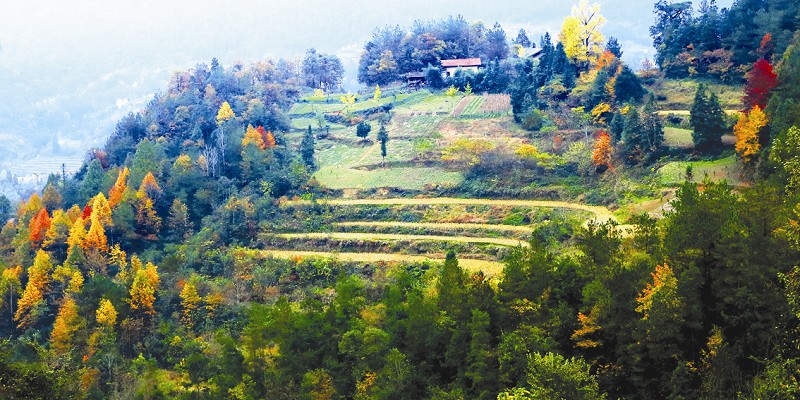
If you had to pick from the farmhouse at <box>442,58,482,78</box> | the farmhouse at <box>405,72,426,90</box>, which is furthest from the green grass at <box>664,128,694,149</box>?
the farmhouse at <box>405,72,426,90</box>

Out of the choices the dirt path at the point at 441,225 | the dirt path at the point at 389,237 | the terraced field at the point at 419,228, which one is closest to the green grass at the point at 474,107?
the terraced field at the point at 419,228

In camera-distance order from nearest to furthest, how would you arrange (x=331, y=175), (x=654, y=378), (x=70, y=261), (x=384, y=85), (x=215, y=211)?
(x=654, y=378) → (x=70, y=261) → (x=215, y=211) → (x=331, y=175) → (x=384, y=85)

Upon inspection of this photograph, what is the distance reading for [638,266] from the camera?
69.3ft

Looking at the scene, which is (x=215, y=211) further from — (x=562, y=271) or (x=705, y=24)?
(x=705, y=24)

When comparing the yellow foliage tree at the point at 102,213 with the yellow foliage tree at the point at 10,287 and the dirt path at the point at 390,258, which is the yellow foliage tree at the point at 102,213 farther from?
the dirt path at the point at 390,258

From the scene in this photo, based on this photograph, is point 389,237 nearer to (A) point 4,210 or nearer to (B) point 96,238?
(B) point 96,238

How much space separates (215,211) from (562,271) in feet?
88.4

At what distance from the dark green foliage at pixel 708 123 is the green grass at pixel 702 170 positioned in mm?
1290

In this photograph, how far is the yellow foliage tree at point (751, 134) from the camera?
32.6 m

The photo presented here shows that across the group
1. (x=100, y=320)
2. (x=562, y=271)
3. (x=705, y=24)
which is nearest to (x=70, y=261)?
(x=100, y=320)

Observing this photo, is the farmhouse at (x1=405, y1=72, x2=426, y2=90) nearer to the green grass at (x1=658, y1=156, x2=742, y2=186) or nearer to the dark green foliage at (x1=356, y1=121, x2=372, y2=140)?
the dark green foliage at (x1=356, y1=121, x2=372, y2=140)

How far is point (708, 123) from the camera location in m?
36.8

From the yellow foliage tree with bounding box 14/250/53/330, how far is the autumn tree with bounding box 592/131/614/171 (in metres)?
30.7

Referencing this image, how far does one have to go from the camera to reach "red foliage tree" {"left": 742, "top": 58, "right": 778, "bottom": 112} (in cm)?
3528
